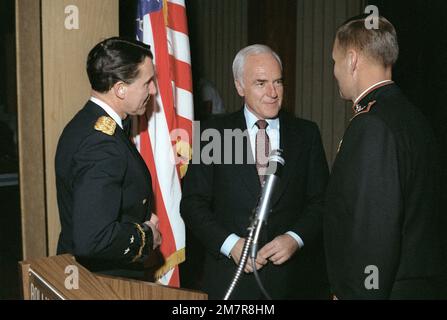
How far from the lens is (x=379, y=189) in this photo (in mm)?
1323

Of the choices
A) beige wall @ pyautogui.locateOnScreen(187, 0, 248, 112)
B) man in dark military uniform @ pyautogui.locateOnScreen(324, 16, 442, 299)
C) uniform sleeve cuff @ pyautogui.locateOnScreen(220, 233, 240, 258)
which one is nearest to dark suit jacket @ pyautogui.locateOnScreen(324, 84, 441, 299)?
man in dark military uniform @ pyautogui.locateOnScreen(324, 16, 442, 299)

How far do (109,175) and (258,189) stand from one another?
72cm

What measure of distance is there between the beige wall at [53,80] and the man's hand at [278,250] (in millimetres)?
1029

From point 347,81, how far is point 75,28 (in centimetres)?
132

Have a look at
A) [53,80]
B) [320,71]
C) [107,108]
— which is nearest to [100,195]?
[107,108]

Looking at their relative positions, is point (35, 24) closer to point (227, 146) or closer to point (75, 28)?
point (75, 28)

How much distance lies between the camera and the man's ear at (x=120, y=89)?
5.47ft

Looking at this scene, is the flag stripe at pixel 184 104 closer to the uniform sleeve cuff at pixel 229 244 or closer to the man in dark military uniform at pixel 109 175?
the man in dark military uniform at pixel 109 175

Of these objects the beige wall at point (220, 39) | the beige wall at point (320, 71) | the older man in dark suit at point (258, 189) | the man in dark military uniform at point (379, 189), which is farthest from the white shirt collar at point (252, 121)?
the beige wall at point (220, 39)

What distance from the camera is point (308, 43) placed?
4.36 metres

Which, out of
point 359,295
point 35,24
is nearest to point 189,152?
point 35,24

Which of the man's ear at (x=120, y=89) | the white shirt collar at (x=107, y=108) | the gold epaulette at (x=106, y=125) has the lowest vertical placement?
the gold epaulette at (x=106, y=125)

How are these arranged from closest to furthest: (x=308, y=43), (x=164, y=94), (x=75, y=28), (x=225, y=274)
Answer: (x=225, y=274), (x=75, y=28), (x=164, y=94), (x=308, y=43)

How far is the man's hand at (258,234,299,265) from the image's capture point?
6.16 ft
